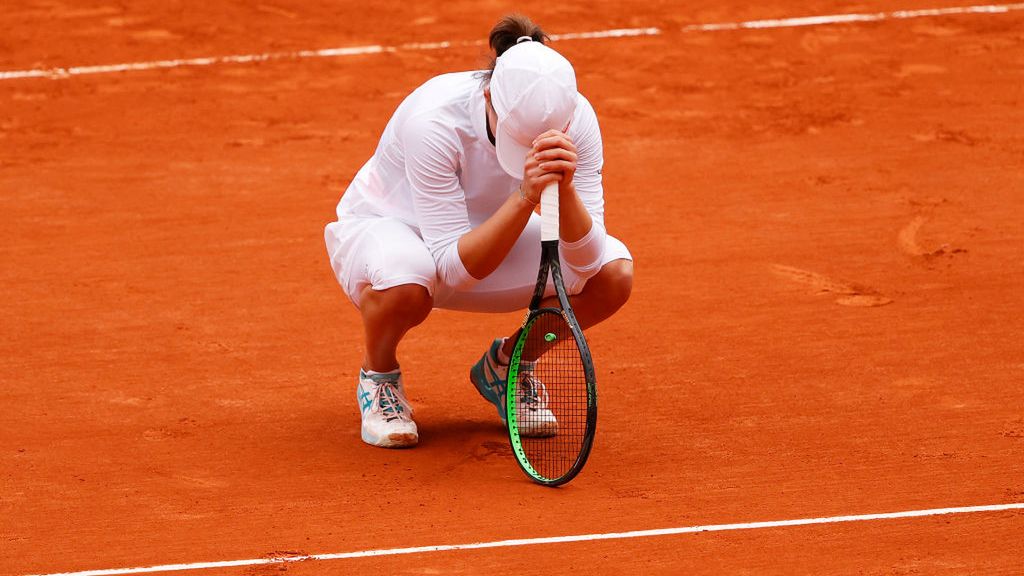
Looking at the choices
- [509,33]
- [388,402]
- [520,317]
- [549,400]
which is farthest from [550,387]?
[509,33]

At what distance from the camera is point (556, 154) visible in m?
4.60

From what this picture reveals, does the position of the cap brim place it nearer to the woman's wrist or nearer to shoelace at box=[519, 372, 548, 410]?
the woman's wrist

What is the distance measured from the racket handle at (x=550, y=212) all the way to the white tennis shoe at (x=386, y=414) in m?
0.94

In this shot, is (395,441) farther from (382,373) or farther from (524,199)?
→ (524,199)

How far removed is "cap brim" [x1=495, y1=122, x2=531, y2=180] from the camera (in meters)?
4.76

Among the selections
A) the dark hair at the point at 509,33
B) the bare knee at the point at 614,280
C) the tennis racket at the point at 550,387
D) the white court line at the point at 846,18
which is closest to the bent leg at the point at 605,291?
the bare knee at the point at 614,280

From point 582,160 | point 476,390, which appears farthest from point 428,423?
point 582,160

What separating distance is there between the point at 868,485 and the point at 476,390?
5.52 feet

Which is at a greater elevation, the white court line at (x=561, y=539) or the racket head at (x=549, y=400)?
the racket head at (x=549, y=400)

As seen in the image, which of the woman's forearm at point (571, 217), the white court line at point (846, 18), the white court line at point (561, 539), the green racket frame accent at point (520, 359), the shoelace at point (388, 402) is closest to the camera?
the white court line at point (561, 539)

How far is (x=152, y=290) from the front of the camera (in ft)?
22.9

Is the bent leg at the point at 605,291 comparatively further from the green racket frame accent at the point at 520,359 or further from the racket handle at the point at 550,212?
the racket handle at the point at 550,212

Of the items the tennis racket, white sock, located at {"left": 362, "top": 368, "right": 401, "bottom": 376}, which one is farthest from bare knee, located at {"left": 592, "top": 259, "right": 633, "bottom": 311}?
white sock, located at {"left": 362, "top": 368, "right": 401, "bottom": 376}

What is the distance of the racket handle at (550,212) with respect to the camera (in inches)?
183
